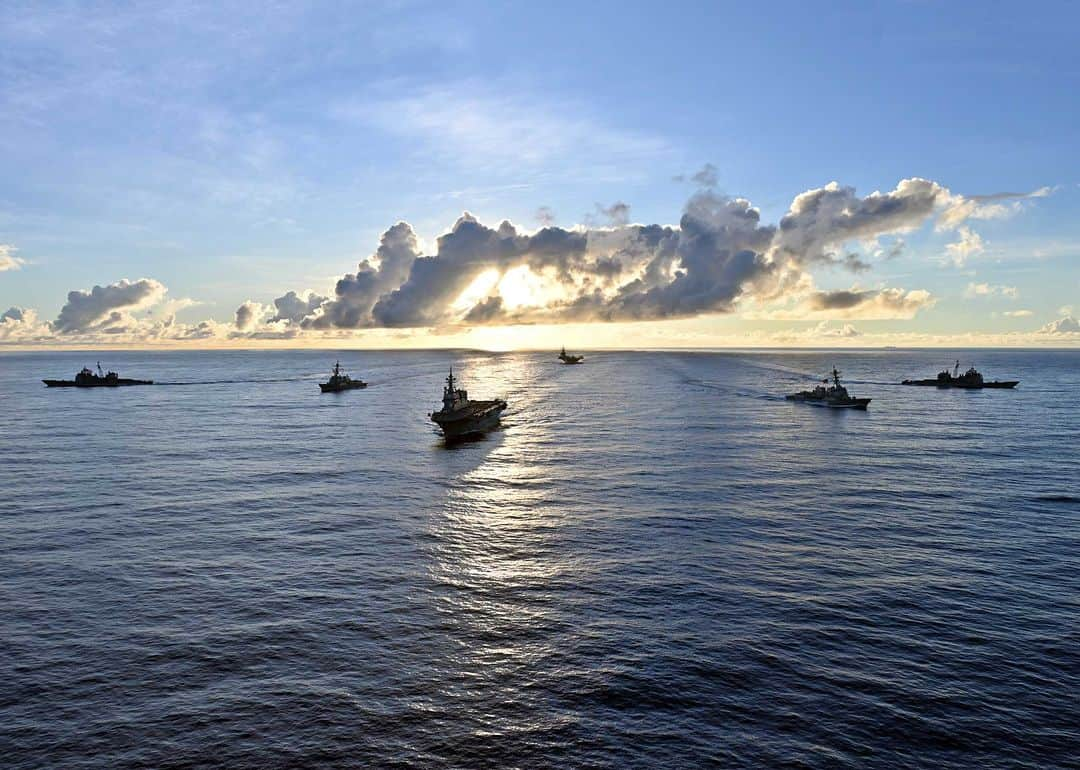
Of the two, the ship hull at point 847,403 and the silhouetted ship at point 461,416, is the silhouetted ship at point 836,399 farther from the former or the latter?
the silhouetted ship at point 461,416

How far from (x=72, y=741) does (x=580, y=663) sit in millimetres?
25154

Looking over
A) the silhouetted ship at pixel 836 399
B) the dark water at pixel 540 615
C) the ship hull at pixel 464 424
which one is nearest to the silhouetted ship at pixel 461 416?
the ship hull at pixel 464 424

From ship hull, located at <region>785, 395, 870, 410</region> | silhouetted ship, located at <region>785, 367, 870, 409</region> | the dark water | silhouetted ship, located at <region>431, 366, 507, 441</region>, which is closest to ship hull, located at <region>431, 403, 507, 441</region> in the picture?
silhouetted ship, located at <region>431, 366, 507, 441</region>

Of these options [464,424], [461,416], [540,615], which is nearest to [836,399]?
[464,424]

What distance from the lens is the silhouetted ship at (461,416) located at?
12181 cm

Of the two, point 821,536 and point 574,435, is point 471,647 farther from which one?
point 574,435

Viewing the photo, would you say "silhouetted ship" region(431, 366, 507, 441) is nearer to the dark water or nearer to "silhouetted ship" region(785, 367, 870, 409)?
the dark water

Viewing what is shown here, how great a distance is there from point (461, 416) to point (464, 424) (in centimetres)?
168

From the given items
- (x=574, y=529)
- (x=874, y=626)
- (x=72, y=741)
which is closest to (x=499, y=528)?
(x=574, y=529)

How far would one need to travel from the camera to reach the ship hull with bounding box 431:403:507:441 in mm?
121375

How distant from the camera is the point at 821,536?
60.4 meters

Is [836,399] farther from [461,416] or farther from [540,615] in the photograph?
[540,615]

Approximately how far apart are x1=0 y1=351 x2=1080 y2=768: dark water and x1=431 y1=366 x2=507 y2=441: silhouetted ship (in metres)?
28.4

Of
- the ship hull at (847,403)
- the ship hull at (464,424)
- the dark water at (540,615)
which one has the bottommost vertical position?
the dark water at (540,615)
